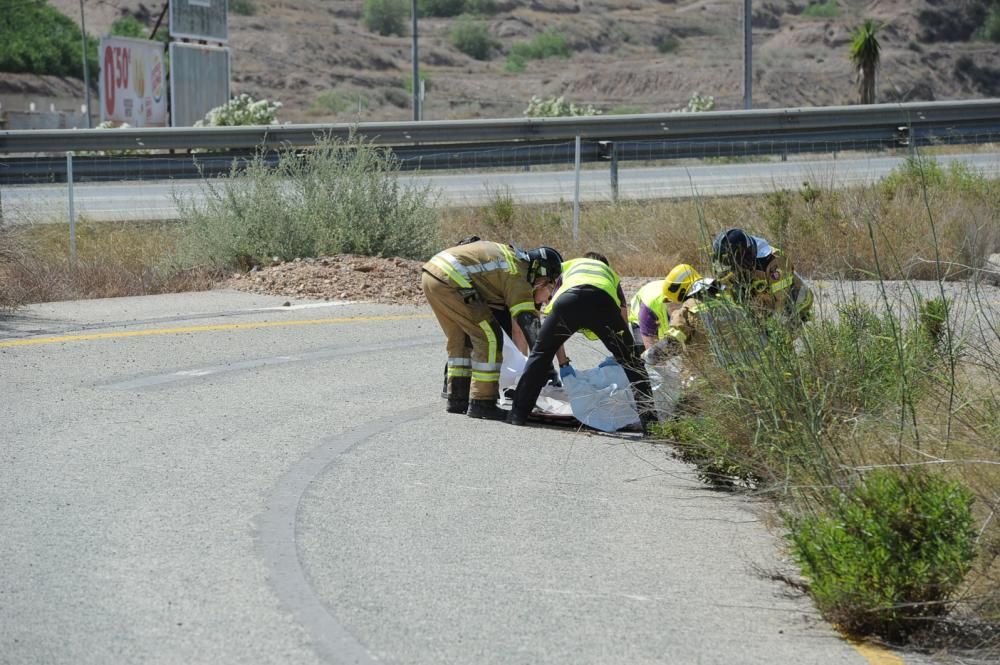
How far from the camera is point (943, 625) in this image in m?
5.38

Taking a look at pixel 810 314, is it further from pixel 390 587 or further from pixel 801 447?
pixel 390 587

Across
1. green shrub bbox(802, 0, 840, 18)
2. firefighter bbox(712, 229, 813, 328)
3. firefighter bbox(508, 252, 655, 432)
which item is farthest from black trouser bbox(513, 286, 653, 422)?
green shrub bbox(802, 0, 840, 18)

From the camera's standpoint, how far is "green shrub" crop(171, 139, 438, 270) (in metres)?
17.1

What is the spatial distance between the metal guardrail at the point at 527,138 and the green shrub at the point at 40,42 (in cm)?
5021

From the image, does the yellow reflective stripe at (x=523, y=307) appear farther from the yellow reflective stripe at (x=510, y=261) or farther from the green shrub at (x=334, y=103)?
the green shrub at (x=334, y=103)

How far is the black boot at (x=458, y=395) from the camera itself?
32.6 feet

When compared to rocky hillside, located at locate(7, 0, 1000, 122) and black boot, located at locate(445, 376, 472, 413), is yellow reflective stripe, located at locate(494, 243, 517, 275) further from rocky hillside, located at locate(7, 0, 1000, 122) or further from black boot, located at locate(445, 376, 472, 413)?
rocky hillside, located at locate(7, 0, 1000, 122)

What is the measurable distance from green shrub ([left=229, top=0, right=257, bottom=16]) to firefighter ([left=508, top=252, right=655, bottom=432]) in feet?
268

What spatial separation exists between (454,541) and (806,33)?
8837 cm

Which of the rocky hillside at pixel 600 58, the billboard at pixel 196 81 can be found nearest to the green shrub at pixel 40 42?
the rocky hillside at pixel 600 58

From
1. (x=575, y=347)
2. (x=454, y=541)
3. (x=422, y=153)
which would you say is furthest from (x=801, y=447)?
(x=422, y=153)

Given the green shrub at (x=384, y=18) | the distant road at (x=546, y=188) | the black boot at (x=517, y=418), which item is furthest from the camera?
the green shrub at (x=384, y=18)

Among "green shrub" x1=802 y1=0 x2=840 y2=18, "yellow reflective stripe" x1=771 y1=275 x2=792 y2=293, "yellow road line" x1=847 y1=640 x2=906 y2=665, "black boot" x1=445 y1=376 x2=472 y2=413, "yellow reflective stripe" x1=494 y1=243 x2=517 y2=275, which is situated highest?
"green shrub" x1=802 y1=0 x2=840 y2=18

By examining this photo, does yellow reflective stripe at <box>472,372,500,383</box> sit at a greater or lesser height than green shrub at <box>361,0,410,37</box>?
lesser
